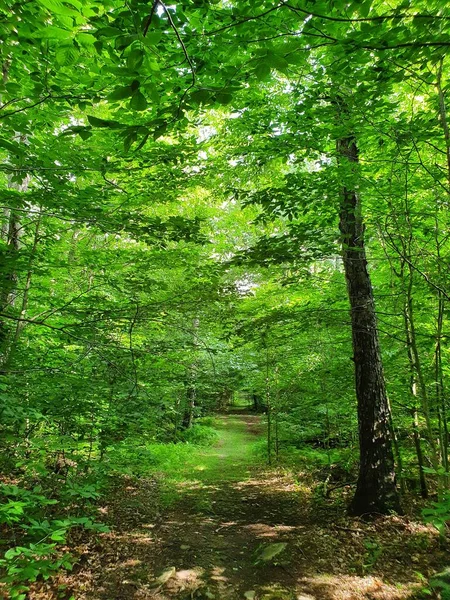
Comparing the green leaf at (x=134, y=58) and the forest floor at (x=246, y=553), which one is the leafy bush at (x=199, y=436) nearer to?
the forest floor at (x=246, y=553)

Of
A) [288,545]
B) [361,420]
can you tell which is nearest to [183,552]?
[288,545]

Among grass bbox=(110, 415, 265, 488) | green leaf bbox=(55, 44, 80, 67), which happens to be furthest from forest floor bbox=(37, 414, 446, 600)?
green leaf bbox=(55, 44, 80, 67)

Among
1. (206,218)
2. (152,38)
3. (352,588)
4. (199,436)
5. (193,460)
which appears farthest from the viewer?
(199,436)

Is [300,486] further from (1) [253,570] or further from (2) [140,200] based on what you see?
(2) [140,200]

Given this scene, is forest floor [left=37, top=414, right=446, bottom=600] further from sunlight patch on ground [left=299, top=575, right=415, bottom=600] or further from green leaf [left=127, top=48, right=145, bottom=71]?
green leaf [left=127, top=48, right=145, bottom=71]

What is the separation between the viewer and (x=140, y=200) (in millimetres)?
5043

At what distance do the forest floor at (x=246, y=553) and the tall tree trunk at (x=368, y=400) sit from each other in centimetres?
38

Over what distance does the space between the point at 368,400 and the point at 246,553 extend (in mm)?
3016

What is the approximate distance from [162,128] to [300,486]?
345 inches

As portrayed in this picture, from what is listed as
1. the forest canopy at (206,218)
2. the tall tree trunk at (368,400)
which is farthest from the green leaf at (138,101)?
the tall tree trunk at (368,400)

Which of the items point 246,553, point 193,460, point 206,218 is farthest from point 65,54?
point 193,460

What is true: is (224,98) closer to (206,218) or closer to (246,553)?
(206,218)

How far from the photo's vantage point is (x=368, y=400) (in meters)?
5.80

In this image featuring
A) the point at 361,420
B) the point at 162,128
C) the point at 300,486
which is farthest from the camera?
the point at 300,486
